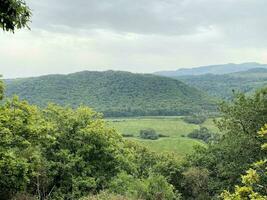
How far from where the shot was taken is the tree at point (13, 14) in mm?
7219

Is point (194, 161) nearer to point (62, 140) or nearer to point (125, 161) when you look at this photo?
point (125, 161)

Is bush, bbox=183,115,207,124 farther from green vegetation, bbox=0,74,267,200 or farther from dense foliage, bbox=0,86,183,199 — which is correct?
dense foliage, bbox=0,86,183,199

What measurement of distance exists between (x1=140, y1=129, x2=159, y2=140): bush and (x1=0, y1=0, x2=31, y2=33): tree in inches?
5027

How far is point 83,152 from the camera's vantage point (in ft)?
96.3

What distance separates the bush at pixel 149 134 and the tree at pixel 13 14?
128m

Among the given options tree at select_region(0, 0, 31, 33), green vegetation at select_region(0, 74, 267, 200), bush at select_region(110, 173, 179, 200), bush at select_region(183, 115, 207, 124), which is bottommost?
bush at select_region(183, 115, 207, 124)

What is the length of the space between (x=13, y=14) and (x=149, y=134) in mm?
131369

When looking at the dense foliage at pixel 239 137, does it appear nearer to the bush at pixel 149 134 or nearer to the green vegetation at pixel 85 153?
the green vegetation at pixel 85 153

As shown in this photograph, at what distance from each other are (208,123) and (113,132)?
5499 inches

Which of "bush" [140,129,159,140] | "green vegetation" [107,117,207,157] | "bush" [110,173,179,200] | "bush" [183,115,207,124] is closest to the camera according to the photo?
"bush" [110,173,179,200]

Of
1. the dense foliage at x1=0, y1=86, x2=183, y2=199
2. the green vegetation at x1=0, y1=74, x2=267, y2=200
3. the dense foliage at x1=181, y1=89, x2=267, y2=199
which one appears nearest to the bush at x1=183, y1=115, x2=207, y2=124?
the green vegetation at x1=0, y1=74, x2=267, y2=200

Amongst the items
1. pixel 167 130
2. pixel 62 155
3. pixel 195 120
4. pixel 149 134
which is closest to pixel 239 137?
pixel 62 155

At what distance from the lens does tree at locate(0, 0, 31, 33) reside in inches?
284

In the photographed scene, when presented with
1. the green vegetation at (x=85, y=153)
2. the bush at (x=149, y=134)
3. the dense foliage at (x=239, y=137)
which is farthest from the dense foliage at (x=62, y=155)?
the bush at (x=149, y=134)
